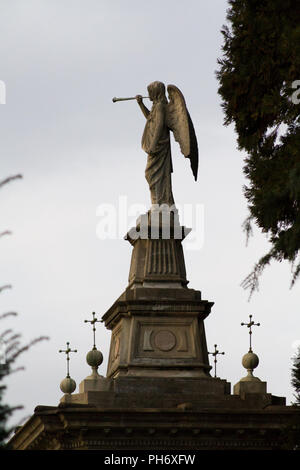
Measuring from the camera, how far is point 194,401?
127 ft

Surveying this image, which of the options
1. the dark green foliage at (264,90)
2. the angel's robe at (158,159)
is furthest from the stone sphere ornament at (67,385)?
the dark green foliage at (264,90)

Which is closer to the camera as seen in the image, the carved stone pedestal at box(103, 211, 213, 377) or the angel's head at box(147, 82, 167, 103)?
the carved stone pedestal at box(103, 211, 213, 377)

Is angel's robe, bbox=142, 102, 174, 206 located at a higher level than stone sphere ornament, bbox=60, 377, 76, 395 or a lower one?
higher

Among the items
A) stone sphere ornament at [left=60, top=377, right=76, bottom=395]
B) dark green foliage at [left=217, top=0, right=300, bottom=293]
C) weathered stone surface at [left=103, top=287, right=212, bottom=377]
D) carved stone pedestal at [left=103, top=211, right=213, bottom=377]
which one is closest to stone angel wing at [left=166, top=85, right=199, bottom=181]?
carved stone pedestal at [left=103, top=211, right=213, bottom=377]

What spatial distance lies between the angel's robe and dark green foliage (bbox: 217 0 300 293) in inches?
386

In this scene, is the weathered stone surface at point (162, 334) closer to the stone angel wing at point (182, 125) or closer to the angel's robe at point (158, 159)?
the angel's robe at point (158, 159)

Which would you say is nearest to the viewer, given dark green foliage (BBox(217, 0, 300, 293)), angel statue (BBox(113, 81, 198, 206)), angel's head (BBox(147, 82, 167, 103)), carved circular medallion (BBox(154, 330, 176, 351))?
dark green foliage (BBox(217, 0, 300, 293))

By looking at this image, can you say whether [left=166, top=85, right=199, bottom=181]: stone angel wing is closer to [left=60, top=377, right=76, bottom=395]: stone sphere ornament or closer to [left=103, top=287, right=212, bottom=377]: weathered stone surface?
[left=103, top=287, right=212, bottom=377]: weathered stone surface

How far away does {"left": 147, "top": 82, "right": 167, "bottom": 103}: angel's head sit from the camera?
41812 millimetres

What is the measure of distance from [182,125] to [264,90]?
11485 millimetres

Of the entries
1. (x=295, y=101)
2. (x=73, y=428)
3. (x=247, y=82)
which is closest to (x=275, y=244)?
(x=295, y=101)

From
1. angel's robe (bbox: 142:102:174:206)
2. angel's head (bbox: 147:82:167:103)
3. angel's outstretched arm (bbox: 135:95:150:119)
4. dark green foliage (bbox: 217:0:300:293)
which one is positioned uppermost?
angel's head (bbox: 147:82:167:103)

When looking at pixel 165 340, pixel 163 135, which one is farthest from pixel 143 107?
pixel 165 340

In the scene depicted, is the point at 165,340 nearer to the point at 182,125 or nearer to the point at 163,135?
the point at 163,135
